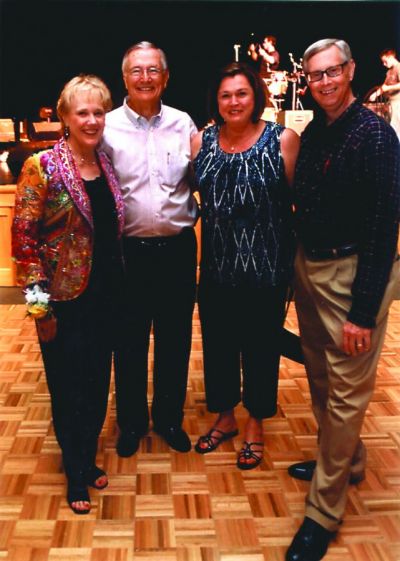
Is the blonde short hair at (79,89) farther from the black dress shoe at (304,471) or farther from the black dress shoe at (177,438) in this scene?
the black dress shoe at (304,471)

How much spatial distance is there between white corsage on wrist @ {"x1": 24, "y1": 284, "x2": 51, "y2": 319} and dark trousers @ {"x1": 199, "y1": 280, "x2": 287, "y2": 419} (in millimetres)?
574

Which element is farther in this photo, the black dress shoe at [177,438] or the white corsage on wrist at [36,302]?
the black dress shoe at [177,438]

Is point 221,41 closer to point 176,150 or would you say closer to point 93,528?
point 176,150

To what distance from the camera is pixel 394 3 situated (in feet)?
26.0

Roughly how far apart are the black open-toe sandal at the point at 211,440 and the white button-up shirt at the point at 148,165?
727 millimetres

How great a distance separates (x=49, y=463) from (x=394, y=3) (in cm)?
752

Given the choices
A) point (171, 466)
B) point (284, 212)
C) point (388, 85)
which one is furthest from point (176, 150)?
point (388, 85)

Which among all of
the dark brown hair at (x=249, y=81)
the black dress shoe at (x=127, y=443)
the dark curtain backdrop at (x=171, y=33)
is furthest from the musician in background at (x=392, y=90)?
the black dress shoe at (x=127, y=443)

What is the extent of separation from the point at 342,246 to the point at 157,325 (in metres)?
0.80

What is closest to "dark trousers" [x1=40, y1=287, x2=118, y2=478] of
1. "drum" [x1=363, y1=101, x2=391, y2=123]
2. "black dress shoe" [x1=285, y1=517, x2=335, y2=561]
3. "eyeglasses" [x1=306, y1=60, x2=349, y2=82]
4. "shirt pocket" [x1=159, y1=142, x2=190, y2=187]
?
"shirt pocket" [x1=159, y1=142, x2=190, y2=187]

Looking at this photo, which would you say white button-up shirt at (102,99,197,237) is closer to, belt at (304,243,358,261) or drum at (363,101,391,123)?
belt at (304,243,358,261)

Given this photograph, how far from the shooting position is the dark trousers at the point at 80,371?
187 centimetres

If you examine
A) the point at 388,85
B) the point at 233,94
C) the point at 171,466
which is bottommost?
the point at 171,466

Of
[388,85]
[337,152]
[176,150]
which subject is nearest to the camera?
[337,152]
